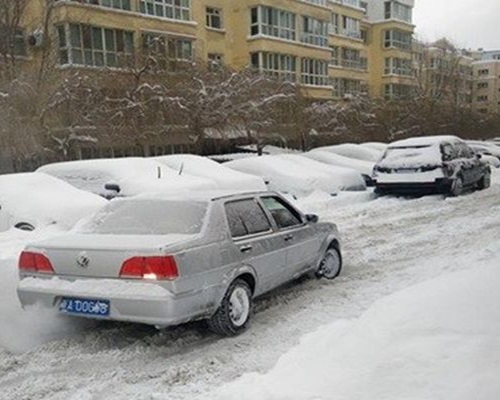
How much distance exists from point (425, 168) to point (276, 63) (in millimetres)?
22498

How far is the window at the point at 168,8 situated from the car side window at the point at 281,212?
2308 cm

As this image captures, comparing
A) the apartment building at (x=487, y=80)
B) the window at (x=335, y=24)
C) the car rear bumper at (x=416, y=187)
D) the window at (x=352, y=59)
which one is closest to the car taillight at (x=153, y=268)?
the car rear bumper at (x=416, y=187)

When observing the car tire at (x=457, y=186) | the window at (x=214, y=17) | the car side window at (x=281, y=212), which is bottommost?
the car tire at (x=457, y=186)

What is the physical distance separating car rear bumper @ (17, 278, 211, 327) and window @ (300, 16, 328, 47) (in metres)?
34.5

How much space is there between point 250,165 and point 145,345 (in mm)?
11238

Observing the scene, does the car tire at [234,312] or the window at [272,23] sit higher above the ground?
→ the window at [272,23]

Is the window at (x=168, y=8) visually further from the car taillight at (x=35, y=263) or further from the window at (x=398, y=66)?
the window at (x=398, y=66)

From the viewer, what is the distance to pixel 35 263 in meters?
5.01

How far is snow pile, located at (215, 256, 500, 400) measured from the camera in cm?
341

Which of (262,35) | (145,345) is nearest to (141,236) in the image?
(145,345)

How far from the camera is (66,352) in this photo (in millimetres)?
4730

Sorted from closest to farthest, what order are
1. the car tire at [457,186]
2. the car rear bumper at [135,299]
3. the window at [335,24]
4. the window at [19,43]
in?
the car rear bumper at [135,299]
the car tire at [457,186]
the window at [19,43]
the window at [335,24]

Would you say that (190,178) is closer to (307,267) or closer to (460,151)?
(307,267)

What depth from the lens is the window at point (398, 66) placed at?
53.0m
